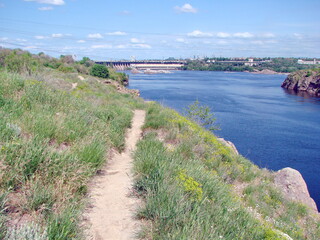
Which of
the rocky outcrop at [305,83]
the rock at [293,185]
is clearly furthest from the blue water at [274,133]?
the rocky outcrop at [305,83]

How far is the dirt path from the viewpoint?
11.3ft

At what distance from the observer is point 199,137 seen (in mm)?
9383

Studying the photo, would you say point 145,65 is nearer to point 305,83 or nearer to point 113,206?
point 305,83

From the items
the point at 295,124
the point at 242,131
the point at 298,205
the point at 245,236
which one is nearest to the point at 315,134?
the point at 295,124

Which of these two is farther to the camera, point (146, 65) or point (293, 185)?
point (146, 65)

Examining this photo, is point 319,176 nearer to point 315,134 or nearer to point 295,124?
point 315,134

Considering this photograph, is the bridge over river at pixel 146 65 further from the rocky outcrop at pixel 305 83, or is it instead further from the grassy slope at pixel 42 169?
the grassy slope at pixel 42 169

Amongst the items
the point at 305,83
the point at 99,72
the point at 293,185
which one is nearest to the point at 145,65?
the point at 305,83

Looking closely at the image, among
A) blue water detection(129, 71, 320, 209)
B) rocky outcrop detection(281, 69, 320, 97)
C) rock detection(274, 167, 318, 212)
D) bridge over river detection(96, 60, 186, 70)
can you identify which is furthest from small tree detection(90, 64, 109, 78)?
bridge over river detection(96, 60, 186, 70)

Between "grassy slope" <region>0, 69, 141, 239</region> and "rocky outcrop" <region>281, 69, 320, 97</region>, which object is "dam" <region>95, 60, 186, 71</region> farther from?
"grassy slope" <region>0, 69, 141, 239</region>

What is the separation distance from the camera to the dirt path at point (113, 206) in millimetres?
3445

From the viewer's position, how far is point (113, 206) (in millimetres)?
4059

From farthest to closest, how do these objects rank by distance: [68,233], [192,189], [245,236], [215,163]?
1. [215,163]
2. [192,189]
3. [245,236]
4. [68,233]

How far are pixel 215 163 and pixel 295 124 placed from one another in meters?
29.5
